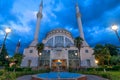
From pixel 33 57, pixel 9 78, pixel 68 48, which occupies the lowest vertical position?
pixel 9 78

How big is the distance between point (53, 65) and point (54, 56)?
3795 mm

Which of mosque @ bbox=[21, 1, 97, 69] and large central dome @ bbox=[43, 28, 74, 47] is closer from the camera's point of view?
mosque @ bbox=[21, 1, 97, 69]

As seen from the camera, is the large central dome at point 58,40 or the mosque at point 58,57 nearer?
the mosque at point 58,57

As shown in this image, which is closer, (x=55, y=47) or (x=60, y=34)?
(x=55, y=47)

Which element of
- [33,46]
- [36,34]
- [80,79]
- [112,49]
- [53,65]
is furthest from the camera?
[112,49]

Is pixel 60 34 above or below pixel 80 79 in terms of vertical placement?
above

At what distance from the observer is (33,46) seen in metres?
49.8

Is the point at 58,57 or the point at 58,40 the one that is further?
the point at 58,40

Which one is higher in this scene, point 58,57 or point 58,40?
point 58,40

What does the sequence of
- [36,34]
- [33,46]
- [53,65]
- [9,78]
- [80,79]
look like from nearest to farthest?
[9,78], [80,79], [53,65], [33,46], [36,34]

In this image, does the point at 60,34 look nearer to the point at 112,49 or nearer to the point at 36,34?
the point at 36,34

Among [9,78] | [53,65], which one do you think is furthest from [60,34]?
[9,78]

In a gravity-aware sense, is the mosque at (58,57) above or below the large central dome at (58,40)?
below

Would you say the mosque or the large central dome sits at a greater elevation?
the large central dome
